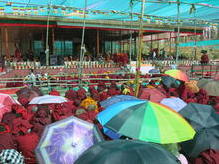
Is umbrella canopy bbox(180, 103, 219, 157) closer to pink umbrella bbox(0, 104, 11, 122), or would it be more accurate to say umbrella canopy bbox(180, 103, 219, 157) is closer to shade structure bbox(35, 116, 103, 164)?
shade structure bbox(35, 116, 103, 164)

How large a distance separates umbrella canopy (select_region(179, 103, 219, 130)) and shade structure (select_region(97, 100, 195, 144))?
504mm

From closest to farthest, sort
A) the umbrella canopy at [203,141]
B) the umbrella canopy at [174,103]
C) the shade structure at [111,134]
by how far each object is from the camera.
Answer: the umbrella canopy at [203,141] < the shade structure at [111,134] < the umbrella canopy at [174,103]

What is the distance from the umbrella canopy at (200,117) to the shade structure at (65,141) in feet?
5.21

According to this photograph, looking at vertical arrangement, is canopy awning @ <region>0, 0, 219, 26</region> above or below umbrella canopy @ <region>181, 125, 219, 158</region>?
above

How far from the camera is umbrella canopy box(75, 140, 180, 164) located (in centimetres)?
212

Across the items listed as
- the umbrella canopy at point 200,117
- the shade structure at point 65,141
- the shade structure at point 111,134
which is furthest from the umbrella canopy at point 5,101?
the umbrella canopy at point 200,117

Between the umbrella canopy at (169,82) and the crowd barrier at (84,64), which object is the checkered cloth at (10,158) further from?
the crowd barrier at (84,64)

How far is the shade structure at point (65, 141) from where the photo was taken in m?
3.30

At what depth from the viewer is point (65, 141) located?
11.3 ft

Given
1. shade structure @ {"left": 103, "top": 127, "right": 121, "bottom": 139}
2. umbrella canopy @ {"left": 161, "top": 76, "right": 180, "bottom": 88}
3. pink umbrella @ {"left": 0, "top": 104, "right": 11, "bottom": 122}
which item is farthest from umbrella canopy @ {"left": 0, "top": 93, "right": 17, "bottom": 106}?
umbrella canopy @ {"left": 161, "top": 76, "right": 180, "bottom": 88}

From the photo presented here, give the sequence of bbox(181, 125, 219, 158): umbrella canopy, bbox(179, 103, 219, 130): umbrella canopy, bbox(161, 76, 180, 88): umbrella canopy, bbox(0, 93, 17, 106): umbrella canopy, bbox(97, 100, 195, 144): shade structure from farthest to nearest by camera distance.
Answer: bbox(161, 76, 180, 88): umbrella canopy, bbox(0, 93, 17, 106): umbrella canopy, bbox(179, 103, 219, 130): umbrella canopy, bbox(181, 125, 219, 158): umbrella canopy, bbox(97, 100, 195, 144): shade structure

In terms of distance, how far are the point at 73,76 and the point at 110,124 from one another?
10403 millimetres

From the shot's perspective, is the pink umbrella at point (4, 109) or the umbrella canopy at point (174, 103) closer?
the umbrella canopy at point (174, 103)

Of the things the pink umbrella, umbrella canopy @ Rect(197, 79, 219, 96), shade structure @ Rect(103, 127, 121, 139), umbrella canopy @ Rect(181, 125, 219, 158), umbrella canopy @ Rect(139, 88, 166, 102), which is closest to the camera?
umbrella canopy @ Rect(181, 125, 219, 158)
